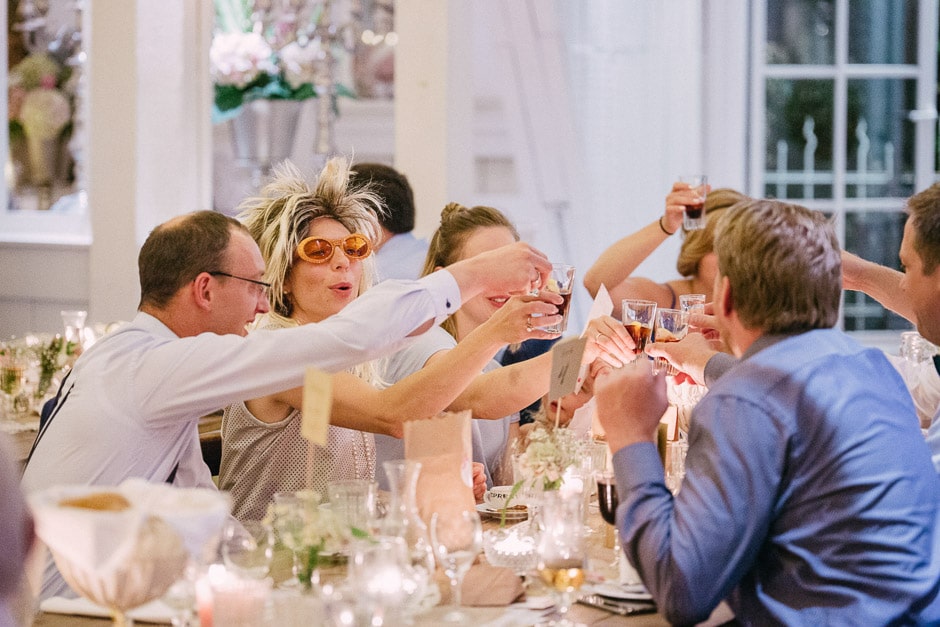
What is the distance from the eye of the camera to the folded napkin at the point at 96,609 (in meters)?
1.75

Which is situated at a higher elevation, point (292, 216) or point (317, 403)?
point (292, 216)

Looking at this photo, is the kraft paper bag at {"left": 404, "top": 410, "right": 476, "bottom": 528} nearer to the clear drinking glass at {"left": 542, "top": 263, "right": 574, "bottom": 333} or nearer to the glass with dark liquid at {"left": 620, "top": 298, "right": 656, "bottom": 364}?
the clear drinking glass at {"left": 542, "top": 263, "right": 574, "bottom": 333}

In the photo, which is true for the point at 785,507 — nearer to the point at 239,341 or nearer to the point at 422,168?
the point at 239,341

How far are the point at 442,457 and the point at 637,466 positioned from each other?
0.40 metres

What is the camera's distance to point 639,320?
8.34 ft

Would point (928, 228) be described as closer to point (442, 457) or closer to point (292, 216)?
point (442, 457)

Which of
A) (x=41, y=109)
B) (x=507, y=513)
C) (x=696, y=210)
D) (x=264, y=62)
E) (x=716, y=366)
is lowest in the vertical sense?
(x=507, y=513)

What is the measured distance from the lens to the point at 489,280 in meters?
2.37

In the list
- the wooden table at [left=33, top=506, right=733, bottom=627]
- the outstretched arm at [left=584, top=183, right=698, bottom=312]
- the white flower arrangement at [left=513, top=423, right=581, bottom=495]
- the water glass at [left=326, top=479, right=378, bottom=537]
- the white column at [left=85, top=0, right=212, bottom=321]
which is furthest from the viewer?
the white column at [left=85, top=0, right=212, bottom=321]

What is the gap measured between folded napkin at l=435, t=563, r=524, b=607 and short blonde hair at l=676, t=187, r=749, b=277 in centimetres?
235

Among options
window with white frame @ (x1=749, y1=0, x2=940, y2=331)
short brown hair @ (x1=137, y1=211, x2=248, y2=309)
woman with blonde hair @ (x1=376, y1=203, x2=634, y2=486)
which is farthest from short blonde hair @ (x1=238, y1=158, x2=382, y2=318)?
window with white frame @ (x1=749, y1=0, x2=940, y2=331)

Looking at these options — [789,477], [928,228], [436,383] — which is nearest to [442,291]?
[436,383]

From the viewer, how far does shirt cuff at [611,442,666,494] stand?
5.59ft

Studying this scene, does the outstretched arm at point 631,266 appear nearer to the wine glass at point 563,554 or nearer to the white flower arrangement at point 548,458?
the white flower arrangement at point 548,458
